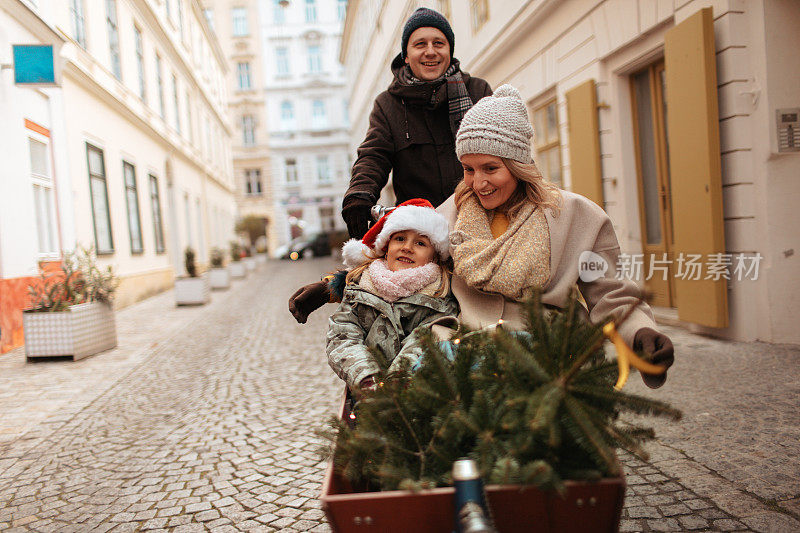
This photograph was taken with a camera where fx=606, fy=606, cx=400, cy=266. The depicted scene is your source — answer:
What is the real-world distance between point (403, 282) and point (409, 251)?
15 cm

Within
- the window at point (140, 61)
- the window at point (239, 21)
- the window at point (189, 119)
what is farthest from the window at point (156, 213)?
the window at point (239, 21)

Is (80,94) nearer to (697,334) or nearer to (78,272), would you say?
(78,272)

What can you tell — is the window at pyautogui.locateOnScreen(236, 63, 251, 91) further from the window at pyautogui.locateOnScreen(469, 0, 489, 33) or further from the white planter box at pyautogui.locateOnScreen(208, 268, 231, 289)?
the window at pyautogui.locateOnScreen(469, 0, 489, 33)

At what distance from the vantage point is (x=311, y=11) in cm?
4397

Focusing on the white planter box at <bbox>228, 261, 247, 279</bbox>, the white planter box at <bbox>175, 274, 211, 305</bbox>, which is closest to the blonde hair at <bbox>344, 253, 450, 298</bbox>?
the white planter box at <bbox>175, 274, 211, 305</bbox>

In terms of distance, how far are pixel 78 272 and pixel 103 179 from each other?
615 centimetres

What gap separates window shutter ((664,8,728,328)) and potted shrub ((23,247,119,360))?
6516 mm

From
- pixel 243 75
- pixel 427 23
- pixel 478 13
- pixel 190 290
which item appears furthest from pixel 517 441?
pixel 243 75

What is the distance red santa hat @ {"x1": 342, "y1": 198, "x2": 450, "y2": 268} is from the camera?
2.16m

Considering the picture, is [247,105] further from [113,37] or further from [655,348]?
[655,348]

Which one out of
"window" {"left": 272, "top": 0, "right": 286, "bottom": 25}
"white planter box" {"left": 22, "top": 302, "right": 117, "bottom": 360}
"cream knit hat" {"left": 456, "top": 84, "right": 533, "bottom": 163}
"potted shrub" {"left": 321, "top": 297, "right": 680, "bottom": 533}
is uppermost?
"window" {"left": 272, "top": 0, "right": 286, "bottom": 25}

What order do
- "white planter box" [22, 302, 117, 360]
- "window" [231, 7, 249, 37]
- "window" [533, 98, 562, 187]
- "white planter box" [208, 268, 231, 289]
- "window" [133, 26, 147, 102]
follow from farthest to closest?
"window" [231, 7, 249, 37] → "white planter box" [208, 268, 231, 289] → "window" [133, 26, 147, 102] → "window" [533, 98, 562, 187] → "white planter box" [22, 302, 117, 360]

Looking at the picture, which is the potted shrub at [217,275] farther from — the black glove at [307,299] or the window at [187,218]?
the black glove at [307,299]

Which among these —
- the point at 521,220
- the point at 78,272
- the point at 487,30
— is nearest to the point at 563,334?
the point at 521,220
